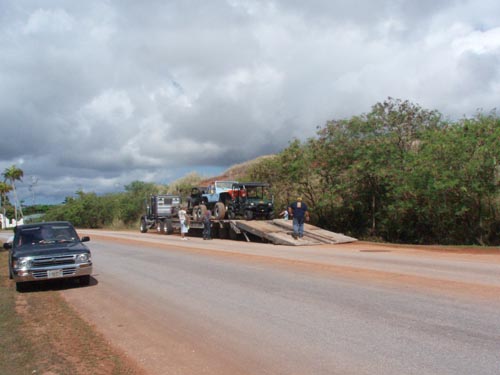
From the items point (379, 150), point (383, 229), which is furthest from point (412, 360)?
point (383, 229)

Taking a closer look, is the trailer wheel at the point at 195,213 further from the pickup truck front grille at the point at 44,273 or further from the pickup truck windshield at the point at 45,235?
the pickup truck front grille at the point at 44,273

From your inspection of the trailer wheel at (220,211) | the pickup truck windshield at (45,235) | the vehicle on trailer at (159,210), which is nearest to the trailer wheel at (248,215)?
the trailer wheel at (220,211)

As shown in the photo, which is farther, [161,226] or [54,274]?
[161,226]

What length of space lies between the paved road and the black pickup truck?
656 mm

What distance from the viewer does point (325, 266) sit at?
1270cm

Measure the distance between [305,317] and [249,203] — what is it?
60.4 ft

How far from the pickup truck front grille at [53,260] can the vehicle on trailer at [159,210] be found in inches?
913

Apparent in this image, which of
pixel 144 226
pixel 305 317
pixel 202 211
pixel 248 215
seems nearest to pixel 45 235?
pixel 305 317

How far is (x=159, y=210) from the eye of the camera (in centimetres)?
3566

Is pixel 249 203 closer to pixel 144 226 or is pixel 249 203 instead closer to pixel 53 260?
pixel 144 226

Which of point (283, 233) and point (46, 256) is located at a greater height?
point (283, 233)

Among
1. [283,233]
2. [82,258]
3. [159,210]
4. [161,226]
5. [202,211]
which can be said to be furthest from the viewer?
[159,210]

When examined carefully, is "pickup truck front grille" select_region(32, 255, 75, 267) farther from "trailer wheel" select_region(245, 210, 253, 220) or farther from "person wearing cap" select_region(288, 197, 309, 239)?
"trailer wheel" select_region(245, 210, 253, 220)

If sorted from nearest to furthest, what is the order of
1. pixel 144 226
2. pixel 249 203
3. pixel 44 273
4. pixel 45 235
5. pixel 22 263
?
1. pixel 22 263
2. pixel 44 273
3. pixel 45 235
4. pixel 249 203
5. pixel 144 226
